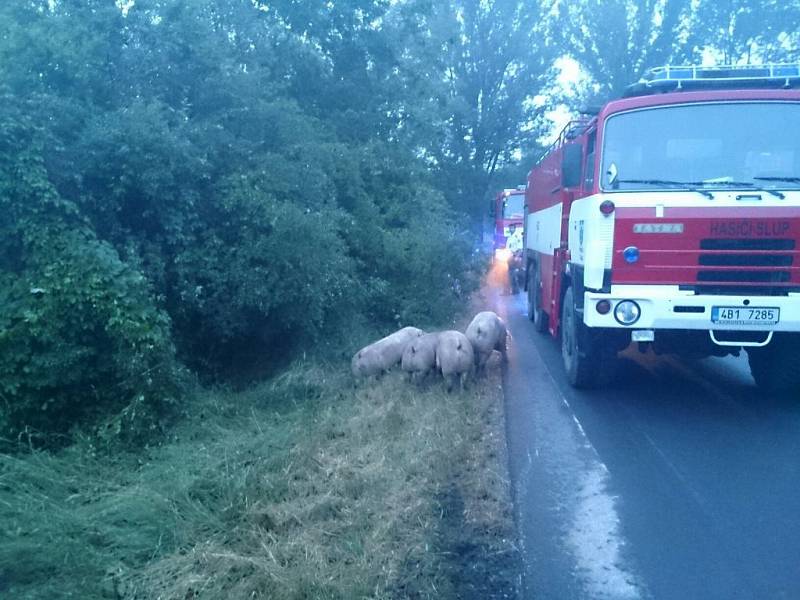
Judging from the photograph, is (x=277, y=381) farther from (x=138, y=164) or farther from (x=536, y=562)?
(x=536, y=562)

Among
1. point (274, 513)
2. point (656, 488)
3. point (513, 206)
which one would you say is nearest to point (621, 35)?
point (513, 206)

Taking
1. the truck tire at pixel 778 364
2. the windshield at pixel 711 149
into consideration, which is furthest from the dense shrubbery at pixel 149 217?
the truck tire at pixel 778 364

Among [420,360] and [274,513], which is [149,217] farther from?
[274,513]

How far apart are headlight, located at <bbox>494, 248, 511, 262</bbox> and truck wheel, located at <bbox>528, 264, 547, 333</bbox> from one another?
8.15 meters

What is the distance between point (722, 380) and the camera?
10.2 m

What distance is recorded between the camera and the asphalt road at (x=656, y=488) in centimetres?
493

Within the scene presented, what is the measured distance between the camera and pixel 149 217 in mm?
9055

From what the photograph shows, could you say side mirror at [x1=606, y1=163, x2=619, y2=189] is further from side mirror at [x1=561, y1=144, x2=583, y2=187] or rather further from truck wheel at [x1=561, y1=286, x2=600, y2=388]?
truck wheel at [x1=561, y1=286, x2=600, y2=388]

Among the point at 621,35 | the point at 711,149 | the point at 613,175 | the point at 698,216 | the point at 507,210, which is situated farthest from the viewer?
the point at 621,35

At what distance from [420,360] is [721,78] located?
174 inches

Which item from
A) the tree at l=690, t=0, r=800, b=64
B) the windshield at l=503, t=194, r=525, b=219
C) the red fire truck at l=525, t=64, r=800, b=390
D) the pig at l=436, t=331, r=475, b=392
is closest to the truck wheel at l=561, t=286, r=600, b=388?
the red fire truck at l=525, t=64, r=800, b=390

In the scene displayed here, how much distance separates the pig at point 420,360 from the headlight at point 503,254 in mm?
14932

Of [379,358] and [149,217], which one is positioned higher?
[149,217]

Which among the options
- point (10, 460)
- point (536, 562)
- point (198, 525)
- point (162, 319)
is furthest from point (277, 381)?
point (536, 562)
